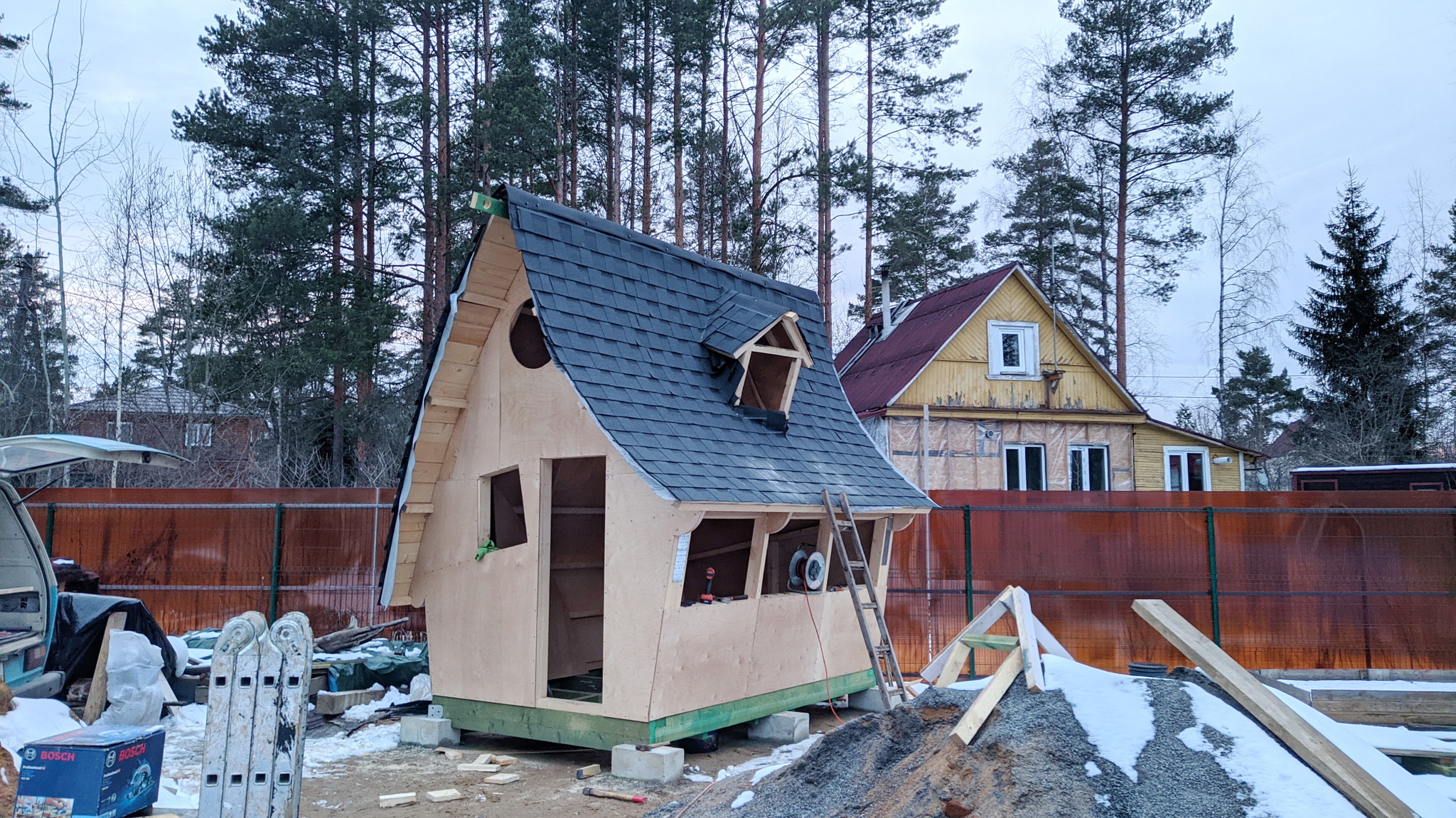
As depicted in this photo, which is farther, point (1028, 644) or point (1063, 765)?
point (1028, 644)

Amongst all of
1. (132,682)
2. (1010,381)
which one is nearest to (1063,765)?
(132,682)

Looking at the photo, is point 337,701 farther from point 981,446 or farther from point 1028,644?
point 981,446

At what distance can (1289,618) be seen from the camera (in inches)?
501

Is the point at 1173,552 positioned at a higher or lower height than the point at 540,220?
lower

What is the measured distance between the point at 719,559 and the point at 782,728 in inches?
89.3

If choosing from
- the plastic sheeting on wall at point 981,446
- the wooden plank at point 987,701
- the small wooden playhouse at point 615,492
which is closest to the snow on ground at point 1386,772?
the wooden plank at point 987,701

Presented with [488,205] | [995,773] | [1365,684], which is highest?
[488,205]

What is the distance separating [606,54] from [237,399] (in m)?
11.5

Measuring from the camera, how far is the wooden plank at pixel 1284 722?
4.59 metres

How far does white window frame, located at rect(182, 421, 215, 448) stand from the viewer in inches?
800

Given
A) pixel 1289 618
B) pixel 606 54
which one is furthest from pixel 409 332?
pixel 1289 618

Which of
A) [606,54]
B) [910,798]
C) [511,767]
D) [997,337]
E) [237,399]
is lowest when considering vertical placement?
[511,767]

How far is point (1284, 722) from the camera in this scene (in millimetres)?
5234

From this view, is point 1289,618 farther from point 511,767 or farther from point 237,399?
point 237,399
